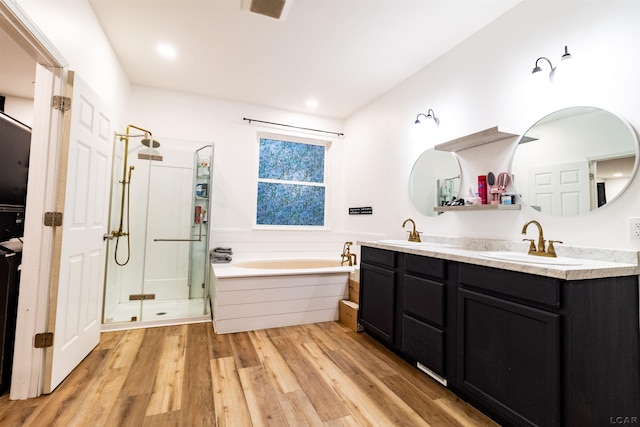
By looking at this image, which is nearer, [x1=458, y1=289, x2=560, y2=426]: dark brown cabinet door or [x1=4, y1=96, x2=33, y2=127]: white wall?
[x1=458, y1=289, x2=560, y2=426]: dark brown cabinet door

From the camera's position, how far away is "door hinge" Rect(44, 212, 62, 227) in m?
1.74

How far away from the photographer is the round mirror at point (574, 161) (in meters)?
1.56

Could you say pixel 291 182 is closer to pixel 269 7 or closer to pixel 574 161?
pixel 269 7

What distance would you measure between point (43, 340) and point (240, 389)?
120 centimetres

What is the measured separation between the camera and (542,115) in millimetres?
1925

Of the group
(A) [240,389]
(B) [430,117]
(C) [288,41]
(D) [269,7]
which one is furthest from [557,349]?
(C) [288,41]

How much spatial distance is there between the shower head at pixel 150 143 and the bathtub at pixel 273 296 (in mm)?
1540

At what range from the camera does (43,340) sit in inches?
68.0

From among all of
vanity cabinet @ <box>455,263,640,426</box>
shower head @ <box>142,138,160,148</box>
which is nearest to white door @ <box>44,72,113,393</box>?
shower head @ <box>142,138,160,148</box>

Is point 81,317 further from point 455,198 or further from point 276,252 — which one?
point 455,198

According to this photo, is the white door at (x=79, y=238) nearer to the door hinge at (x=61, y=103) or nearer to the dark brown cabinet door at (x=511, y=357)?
the door hinge at (x=61, y=103)

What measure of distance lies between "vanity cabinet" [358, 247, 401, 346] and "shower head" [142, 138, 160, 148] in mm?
2608

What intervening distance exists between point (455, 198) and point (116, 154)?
3.33 m

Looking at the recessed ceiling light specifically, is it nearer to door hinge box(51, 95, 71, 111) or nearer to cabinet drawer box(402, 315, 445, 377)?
door hinge box(51, 95, 71, 111)
